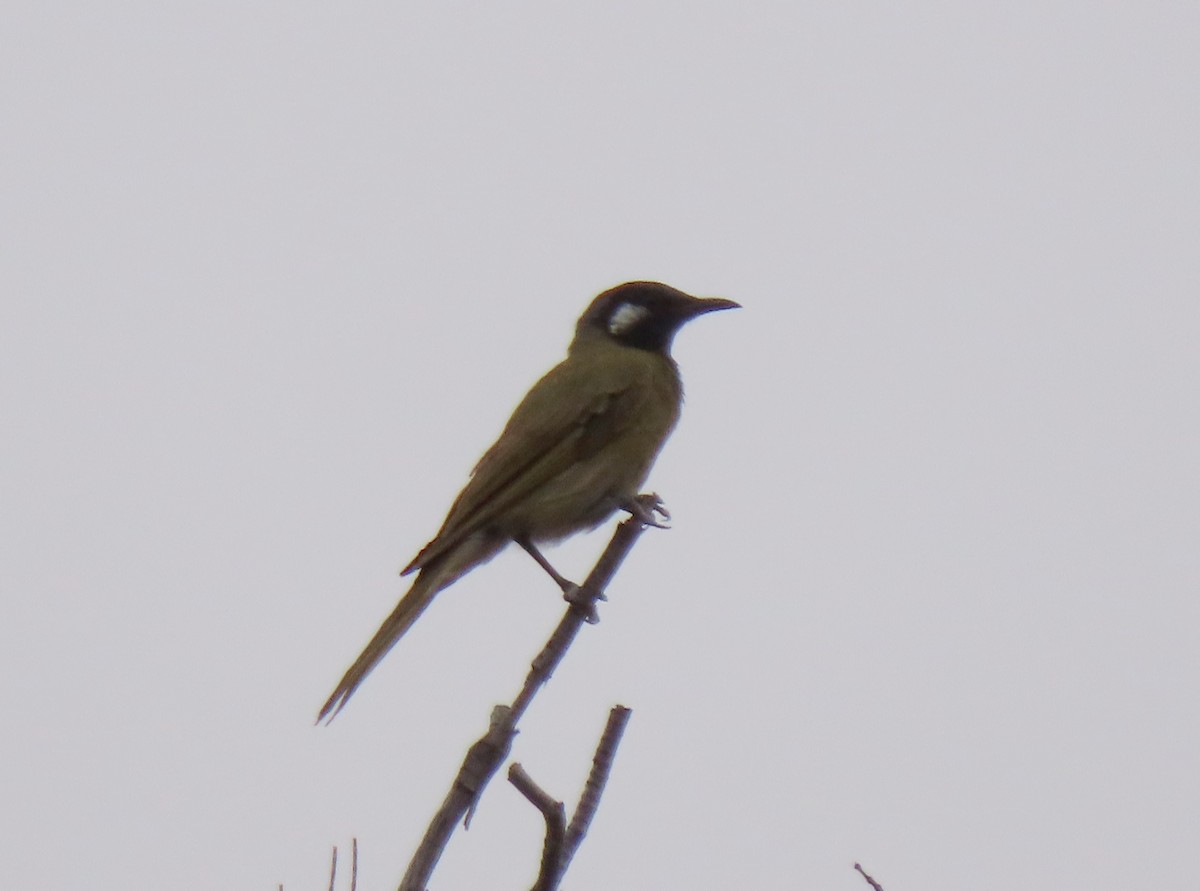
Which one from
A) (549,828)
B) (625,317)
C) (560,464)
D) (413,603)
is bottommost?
(549,828)

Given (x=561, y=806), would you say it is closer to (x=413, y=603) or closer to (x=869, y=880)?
(x=869, y=880)

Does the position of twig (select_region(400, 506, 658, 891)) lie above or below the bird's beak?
below

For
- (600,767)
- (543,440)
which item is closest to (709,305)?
(543,440)

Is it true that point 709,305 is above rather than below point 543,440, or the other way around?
above

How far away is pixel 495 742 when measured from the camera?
309cm

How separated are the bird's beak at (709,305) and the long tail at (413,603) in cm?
219

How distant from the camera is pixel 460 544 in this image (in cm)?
648

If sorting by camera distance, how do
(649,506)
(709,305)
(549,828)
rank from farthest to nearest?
1. (709,305)
2. (649,506)
3. (549,828)

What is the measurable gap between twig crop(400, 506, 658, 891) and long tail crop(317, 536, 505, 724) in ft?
4.41

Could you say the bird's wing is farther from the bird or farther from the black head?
the black head

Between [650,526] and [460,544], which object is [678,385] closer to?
[460,544]

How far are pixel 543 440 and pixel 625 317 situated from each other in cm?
167

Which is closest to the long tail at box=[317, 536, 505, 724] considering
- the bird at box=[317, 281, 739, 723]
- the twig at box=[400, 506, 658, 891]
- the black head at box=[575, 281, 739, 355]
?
the bird at box=[317, 281, 739, 723]

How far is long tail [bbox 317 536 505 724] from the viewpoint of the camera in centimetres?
524
